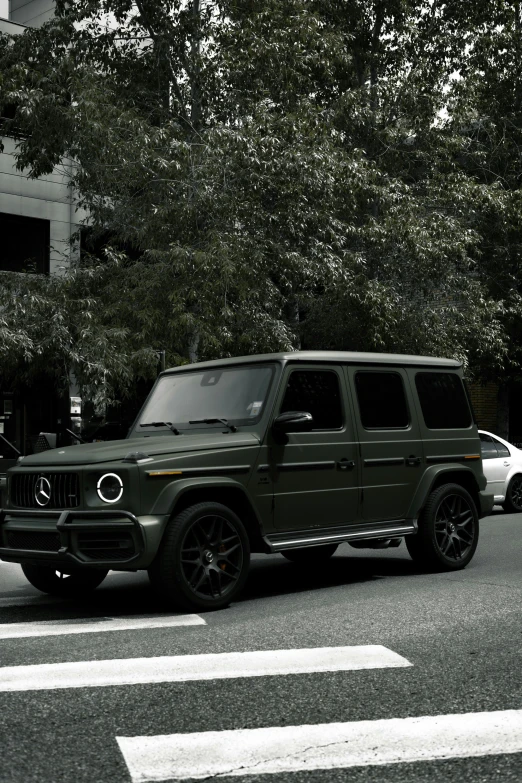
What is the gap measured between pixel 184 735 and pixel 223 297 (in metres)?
13.1

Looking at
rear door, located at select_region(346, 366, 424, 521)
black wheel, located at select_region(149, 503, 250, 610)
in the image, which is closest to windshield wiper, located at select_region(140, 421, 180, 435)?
black wheel, located at select_region(149, 503, 250, 610)

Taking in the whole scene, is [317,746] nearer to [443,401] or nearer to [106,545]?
[106,545]

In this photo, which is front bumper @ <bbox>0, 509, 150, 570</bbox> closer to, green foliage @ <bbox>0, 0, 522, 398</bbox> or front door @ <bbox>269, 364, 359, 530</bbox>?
front door @ <bbox>269, 364, 359, 530</bbox>

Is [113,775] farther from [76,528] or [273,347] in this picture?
[273,347]

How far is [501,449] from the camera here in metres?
17.6

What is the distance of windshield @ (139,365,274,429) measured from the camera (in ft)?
28.8

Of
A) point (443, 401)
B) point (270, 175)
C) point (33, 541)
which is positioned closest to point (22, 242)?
point (270, 175)

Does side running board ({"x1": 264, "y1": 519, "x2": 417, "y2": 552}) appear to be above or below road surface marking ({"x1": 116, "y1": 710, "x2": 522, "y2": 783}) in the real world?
above

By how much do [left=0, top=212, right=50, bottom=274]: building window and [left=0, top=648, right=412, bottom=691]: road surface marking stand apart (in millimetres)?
20261

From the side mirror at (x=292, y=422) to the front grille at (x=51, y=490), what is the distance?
1.66 meters

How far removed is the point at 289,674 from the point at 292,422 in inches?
117

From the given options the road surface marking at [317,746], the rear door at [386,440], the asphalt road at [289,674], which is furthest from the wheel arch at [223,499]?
the road surface marking at [317,746]

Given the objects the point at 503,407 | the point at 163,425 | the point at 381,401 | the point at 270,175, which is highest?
the point at 270,175

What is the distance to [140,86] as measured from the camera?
20938 mm
